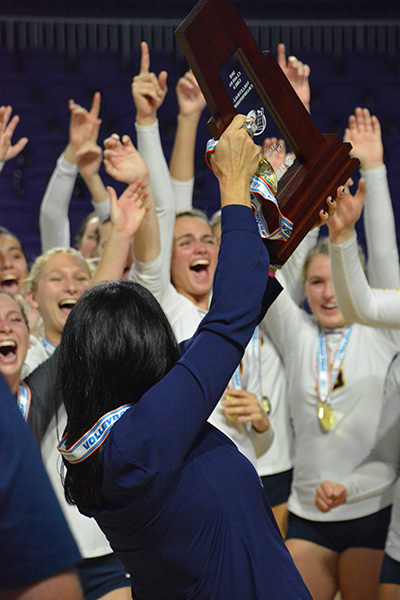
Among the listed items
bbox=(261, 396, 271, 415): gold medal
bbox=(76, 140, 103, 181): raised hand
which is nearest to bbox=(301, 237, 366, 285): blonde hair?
bbox=(261, 396, 271, 415): gold medal

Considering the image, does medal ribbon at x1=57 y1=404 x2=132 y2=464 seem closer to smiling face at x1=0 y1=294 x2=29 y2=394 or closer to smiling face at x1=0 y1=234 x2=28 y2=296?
smiling face at x1=0 y1=294 x2=29 y2=394

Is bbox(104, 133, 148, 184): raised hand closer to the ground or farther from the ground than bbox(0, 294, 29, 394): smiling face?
farther from the ground

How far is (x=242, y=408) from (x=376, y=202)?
2.91 feet

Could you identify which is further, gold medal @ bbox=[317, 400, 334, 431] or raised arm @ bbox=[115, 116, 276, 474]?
gold medal @ bbox=[317, 400, 334, 431]

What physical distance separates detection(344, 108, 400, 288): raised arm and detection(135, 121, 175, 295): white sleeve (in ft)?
2.23

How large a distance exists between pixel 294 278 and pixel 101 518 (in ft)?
6.77

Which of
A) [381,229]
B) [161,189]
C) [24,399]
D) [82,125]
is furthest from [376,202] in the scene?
[24,399]

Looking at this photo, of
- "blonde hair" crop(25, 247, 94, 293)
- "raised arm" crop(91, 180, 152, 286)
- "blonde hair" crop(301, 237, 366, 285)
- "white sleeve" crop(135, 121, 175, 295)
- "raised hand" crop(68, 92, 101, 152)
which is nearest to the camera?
"raised arm" crop(91, 180, 152, 286)

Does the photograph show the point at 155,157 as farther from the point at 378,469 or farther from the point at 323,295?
the point at 378,469

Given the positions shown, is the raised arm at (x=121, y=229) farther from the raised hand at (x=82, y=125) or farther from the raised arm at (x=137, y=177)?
the raised hand at (x=82, y=125)

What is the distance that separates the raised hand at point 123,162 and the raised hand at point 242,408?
75cm

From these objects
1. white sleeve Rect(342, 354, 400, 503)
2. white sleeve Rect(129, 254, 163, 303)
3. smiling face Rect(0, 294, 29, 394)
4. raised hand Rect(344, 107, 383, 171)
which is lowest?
white sleeve Rect(342, 354, 400, 503)

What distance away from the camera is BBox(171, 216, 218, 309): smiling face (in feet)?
9.02

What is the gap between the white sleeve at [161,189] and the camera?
96.0 inches
